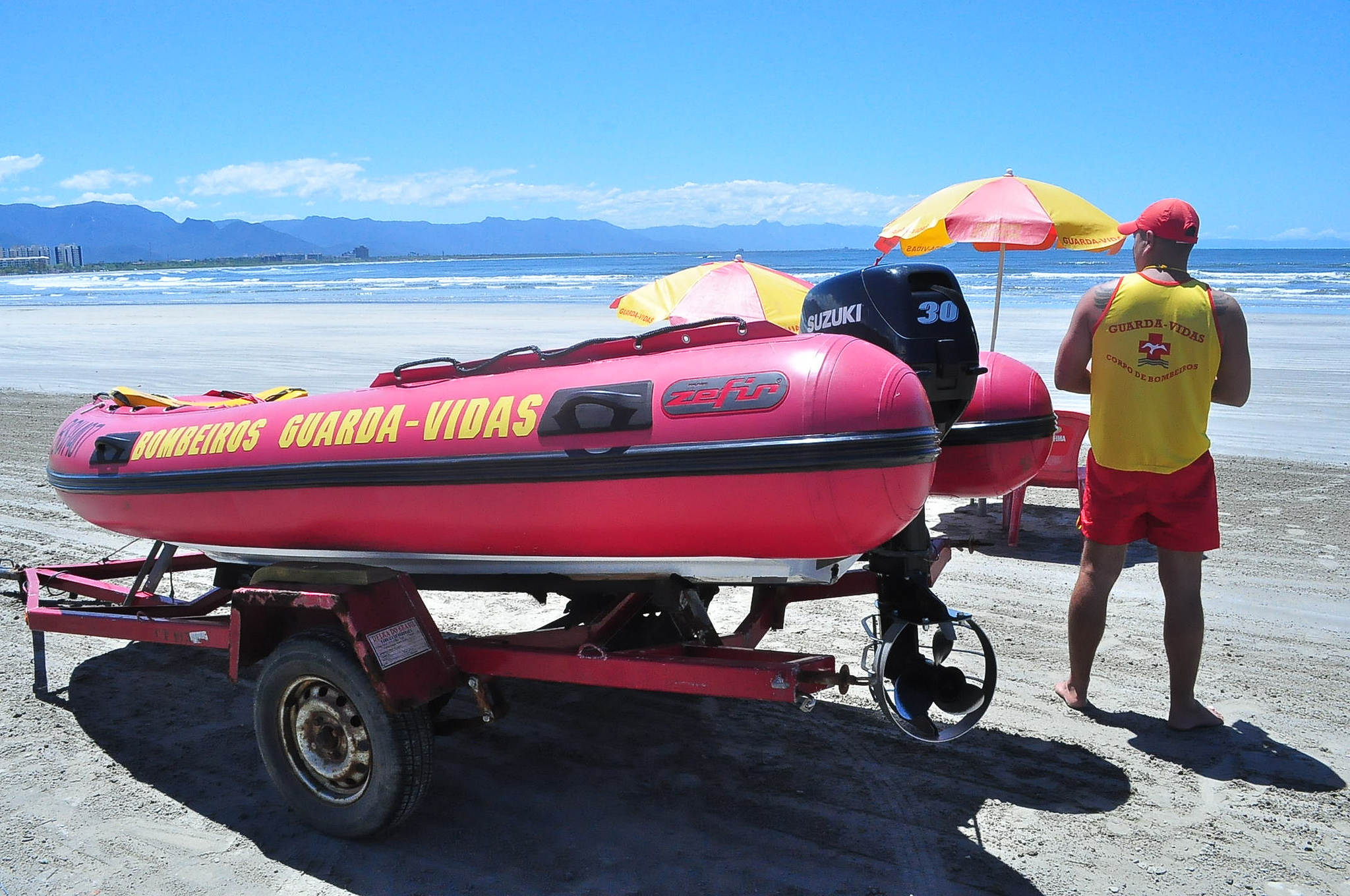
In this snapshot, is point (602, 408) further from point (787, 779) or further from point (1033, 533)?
point (1033, 533)

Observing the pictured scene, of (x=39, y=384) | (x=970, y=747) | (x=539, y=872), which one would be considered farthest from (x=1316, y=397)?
(x=39, y=384)

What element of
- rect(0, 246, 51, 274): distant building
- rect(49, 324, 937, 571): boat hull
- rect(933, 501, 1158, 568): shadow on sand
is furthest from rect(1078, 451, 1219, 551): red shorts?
rect(0, 246, 51, 274): distant building

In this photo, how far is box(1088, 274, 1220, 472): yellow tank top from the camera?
3.70 metres

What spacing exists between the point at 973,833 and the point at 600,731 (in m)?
1.51

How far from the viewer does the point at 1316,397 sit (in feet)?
39.1

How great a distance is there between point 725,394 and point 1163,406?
1879mm

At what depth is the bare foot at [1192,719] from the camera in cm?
388

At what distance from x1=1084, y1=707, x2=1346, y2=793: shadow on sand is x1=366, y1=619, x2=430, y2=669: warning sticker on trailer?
267 cm

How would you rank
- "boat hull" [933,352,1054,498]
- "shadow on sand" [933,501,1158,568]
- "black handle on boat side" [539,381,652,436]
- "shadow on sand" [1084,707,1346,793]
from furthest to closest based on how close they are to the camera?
"shadow on sand" [933,501,1158,568], "boat hull" [933,352,1054,498], "shadow on sand" [1084,707,1346,793], "black handle on boat side" [539,381,652,436]

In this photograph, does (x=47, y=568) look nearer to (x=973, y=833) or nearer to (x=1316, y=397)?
(x=973, y=833)

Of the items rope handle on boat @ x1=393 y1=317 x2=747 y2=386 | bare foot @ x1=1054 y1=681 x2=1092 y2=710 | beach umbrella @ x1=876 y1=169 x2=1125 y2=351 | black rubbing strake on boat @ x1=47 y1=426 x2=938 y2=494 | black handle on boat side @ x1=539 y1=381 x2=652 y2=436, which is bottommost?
bare foot @ x1=1054 y1=681 x2=1092 y2=710

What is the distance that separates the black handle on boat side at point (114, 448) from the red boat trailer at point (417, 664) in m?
0.89

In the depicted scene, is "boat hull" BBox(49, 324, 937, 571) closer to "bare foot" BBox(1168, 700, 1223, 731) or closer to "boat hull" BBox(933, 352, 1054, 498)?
"boat hull" BBox(933, 352, 1054, 498)

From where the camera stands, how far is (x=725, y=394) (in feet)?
9.61
